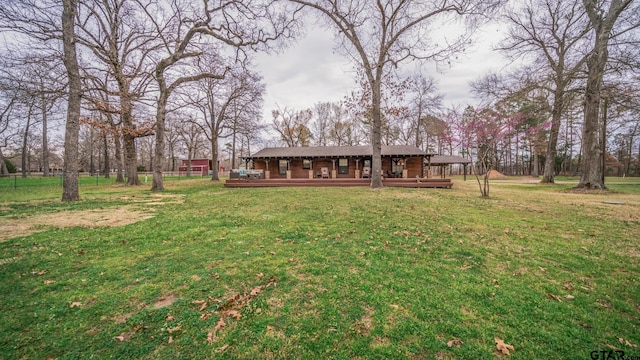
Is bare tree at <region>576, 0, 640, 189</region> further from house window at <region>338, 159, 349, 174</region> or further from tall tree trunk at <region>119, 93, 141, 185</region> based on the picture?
tall tree trunk at <region>119, 93, 141, 185</region>

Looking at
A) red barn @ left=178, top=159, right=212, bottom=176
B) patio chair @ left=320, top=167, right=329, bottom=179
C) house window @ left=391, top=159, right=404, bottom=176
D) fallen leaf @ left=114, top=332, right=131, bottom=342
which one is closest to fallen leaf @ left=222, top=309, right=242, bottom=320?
fallen leaf @ left=114, top=332, right=131, bottom=342

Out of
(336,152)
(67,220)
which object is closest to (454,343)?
(67,220)

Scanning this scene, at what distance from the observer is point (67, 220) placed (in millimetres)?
6500

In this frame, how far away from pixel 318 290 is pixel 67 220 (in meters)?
7.67

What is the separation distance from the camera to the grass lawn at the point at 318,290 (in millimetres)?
2219

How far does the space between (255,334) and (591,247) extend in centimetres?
629

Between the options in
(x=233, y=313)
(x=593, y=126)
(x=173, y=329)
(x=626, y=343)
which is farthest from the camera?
(x=593, y=126)

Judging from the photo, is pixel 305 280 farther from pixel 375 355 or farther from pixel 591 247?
pixel 591 247

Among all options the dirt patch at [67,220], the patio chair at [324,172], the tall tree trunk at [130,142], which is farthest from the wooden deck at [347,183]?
the dirt patch at [67,220]

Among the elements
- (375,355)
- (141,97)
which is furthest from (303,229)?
(141,97)

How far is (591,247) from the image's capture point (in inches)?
181

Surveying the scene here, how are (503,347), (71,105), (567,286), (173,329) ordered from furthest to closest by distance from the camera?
(71,105) → (567,286) → (173,329) → (503,347)

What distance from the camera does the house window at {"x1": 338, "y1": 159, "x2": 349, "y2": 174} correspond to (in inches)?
934

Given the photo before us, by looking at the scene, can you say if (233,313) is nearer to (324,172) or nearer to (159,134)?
(159,134)
